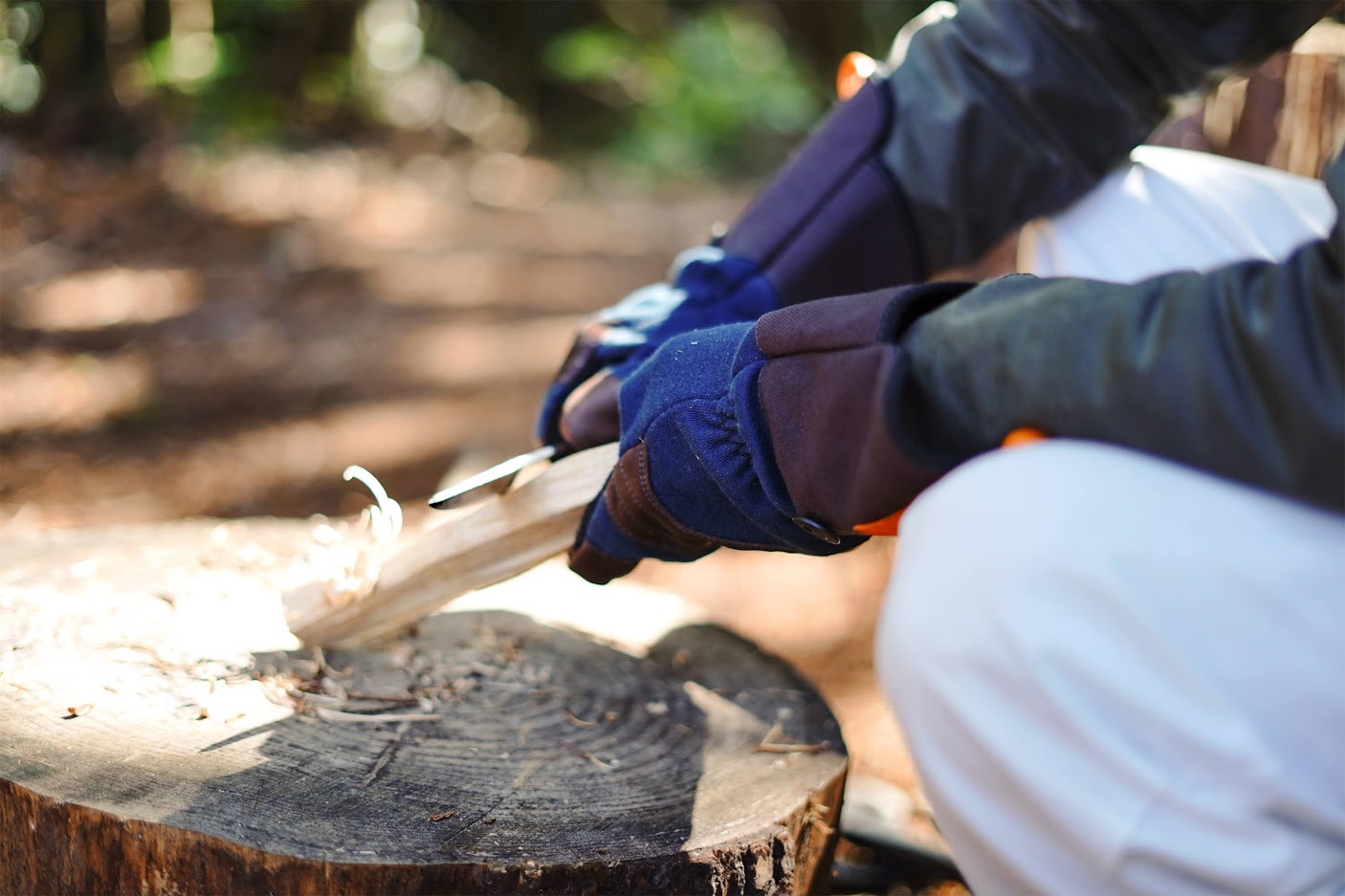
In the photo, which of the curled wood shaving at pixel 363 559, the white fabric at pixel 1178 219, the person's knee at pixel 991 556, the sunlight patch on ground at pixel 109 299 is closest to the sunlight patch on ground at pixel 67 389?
the sunlight patch on ground at pixel 109 299

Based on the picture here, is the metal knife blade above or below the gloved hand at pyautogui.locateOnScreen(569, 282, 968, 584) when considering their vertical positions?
below

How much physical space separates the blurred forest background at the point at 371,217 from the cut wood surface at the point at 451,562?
1278 mm

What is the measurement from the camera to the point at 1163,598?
0.70 meters

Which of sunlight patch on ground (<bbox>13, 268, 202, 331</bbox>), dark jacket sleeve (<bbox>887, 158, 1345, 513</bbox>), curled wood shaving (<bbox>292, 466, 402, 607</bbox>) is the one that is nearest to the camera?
dark jacket sleeve (<bbox>887, 158, 1345, 513</bbox>)

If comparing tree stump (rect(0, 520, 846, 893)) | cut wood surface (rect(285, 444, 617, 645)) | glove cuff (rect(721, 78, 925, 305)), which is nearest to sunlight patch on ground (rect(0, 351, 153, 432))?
tree stump (rect(0, 520, 846, 893))

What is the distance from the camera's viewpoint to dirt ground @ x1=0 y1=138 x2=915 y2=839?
2799mm

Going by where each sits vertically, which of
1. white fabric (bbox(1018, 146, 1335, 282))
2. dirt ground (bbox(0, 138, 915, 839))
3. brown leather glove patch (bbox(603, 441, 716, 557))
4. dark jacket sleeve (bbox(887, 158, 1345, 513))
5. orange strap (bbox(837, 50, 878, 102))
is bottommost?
dirt ground (bbox(0, 138, 915, 839))

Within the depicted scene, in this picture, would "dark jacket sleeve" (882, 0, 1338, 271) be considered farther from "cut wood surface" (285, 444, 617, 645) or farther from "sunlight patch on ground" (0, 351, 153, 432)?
"sunlight patch on ground" (0, 351, 153, 432)

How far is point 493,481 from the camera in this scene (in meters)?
1.20

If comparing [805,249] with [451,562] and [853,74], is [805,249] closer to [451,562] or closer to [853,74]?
[853,74]

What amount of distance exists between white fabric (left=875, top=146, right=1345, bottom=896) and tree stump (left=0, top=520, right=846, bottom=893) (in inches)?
14.4

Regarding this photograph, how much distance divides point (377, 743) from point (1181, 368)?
824 mm

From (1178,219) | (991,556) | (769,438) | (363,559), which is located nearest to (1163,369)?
(991,556)

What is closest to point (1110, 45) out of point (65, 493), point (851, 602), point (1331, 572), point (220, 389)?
point (1331, 572)
